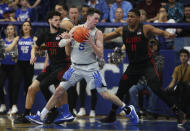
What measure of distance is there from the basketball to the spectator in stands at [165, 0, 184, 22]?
14.7 ft

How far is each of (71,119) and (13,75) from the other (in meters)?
3.29

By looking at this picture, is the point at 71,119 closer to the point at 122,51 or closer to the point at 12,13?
the point at 122,51

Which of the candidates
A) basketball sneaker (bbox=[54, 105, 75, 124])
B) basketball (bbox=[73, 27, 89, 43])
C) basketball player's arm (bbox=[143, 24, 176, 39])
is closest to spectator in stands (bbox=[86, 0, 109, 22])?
basketball player's arm (bbox=[143, 24, 176, 39])

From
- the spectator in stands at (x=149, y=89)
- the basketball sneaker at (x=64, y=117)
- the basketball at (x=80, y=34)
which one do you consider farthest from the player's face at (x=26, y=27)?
the basketball at (x=80, y=34)

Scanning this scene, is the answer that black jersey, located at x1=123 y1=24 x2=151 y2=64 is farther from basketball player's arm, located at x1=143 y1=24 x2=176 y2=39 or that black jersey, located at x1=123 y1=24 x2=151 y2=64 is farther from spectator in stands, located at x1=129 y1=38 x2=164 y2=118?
spectator in stands, located at x1=129 y1=38 x2=164 y2=118

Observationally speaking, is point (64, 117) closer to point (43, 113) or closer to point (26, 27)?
point (43, 113)

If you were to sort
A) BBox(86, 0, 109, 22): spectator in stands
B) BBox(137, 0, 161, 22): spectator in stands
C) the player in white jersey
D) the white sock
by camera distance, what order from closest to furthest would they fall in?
the player in white jersey → the white sock → BBox(137, 0, 161, 22): spectator in stands → BBox(86, 0, 109, 22): spectator in stands

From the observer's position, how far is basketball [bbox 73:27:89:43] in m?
9.14

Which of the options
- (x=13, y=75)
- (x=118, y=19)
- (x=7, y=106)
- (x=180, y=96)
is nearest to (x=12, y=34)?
(x=13, y=75)

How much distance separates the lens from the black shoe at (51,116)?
10502mm

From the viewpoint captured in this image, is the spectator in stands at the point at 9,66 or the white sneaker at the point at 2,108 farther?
the white sneaker at the point at 2,108

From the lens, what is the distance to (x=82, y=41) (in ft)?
30.3

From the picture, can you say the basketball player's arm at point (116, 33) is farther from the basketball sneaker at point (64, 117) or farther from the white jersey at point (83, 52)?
the basketball sneaker at point (64, 117)

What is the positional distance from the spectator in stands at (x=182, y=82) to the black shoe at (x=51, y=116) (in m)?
2.93
